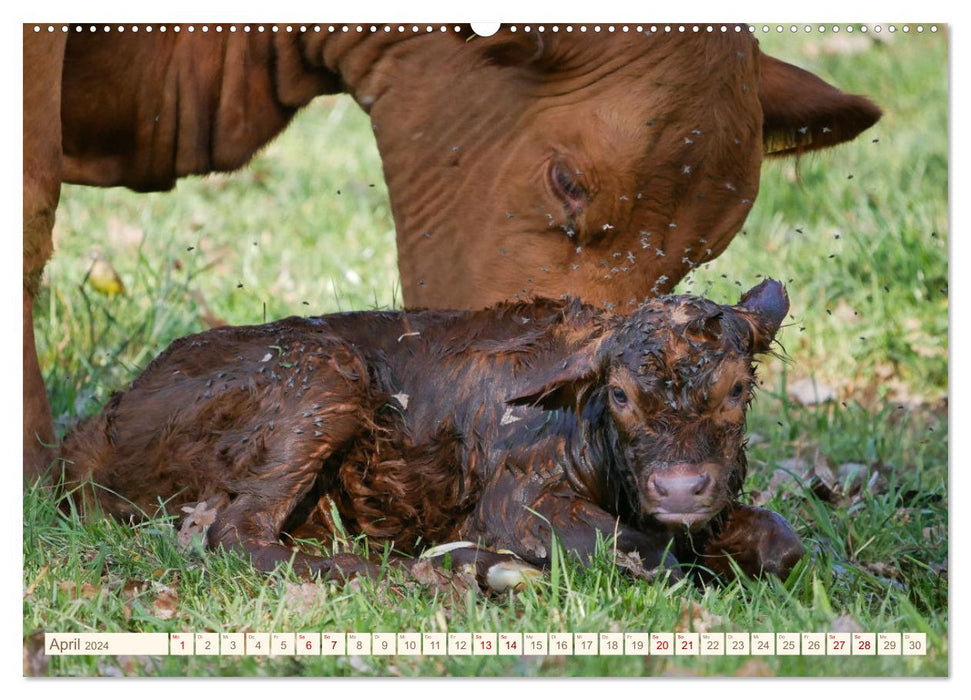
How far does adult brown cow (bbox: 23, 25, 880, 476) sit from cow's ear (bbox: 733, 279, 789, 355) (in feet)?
2.37

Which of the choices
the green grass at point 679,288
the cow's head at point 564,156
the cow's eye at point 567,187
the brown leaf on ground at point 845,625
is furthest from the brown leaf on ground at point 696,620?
the cow's eye at point 567,187

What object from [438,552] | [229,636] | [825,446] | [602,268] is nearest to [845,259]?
[825,446]

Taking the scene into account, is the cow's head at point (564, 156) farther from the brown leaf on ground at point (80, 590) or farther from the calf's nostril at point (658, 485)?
the brown leaf on ground at point (80, 590)

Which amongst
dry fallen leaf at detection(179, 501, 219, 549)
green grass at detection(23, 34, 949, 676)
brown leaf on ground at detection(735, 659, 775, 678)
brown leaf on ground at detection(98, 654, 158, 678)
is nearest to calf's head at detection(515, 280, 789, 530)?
green grass at detection(23, 34, 949, 676)

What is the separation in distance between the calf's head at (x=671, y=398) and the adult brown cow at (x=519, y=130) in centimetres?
86

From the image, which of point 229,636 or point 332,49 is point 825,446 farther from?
point 229,636

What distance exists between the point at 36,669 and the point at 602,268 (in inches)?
94.9

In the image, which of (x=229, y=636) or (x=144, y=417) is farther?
(x=144, y=417)

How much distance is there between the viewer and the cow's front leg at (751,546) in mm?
4641

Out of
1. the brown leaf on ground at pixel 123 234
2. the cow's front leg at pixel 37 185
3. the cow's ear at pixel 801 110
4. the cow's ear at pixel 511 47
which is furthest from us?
the brown leaf on ground at pixel 123 234

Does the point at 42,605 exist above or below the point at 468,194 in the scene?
below

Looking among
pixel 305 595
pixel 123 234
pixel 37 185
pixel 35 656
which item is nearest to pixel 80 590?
pixel 35 656

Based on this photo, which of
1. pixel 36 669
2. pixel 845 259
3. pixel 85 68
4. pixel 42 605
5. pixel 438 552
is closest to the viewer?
pixel 36 669
